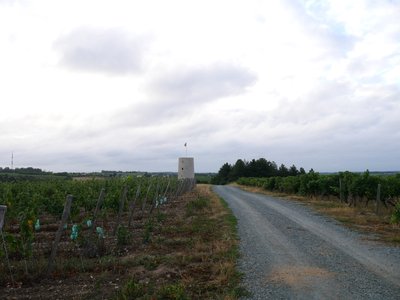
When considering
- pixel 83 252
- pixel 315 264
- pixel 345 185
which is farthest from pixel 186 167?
pixel 315 264

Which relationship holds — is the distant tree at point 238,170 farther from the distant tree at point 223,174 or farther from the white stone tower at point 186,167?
the white stone tower at point 186,167

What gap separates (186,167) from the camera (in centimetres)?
6209

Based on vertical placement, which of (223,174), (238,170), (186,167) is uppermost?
(238,170)

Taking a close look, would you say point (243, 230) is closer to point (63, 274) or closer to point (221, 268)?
point (221, 268)

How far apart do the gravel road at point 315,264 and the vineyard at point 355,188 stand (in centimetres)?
257

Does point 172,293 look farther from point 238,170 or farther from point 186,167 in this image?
point 238,170

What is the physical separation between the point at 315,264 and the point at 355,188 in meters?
14.8

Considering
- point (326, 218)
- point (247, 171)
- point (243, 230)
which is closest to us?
point (243, 230)

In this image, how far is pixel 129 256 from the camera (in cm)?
923

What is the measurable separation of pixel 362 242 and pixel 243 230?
3.67 m

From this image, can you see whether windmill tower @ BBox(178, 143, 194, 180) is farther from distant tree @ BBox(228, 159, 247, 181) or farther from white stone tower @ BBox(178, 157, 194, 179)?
distant tree @ BBox(228, 159, 247, 181)

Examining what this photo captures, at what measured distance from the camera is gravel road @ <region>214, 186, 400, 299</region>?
655 centimetres

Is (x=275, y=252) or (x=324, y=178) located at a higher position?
(x=324, y=178)

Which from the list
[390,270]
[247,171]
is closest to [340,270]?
[390,270]
